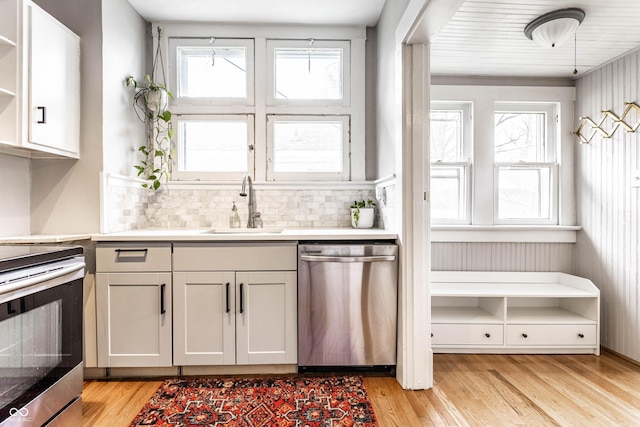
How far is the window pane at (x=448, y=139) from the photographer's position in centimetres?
326

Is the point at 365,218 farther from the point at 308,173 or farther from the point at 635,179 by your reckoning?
the point at 635,179

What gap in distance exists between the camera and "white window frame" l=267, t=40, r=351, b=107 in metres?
2.95

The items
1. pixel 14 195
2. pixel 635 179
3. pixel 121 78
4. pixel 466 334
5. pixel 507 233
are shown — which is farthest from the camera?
pixel 507 233

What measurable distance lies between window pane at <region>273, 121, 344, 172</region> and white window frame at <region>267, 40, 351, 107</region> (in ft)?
0.51

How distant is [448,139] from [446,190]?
45cm

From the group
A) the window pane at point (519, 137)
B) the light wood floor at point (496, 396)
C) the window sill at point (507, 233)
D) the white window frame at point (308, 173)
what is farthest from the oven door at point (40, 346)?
the window pane at point (519, 137)

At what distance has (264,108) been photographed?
9.65ft

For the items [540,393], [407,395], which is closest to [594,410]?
[540,393]

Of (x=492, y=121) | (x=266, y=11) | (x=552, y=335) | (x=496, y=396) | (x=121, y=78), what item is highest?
(x=266, y=11)

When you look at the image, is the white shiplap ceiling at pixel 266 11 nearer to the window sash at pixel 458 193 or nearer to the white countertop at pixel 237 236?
the window sash at pixel 458 193

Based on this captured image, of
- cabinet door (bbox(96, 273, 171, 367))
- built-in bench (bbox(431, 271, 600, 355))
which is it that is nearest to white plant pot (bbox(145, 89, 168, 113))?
cabinet door (bbox(96, 273, 171, 367))

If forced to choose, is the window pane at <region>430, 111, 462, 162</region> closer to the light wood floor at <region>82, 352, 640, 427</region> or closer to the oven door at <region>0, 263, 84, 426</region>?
the light wood floor at <region>82, 352, 640, 427</region>

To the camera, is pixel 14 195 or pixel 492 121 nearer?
pixel 14 195

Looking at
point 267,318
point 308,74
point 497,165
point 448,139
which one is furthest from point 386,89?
point 267,318
